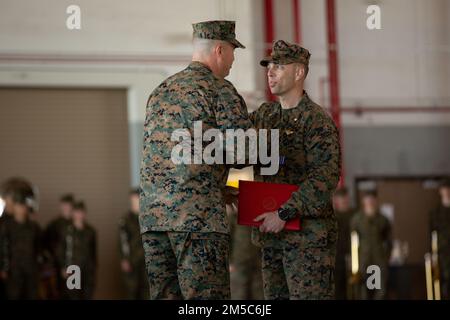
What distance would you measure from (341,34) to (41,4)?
175 inches

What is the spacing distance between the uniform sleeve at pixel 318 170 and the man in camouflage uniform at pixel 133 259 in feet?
26.7

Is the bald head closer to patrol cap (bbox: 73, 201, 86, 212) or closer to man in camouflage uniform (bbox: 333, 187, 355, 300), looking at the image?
man in camouflage uniform (bbox: 333, 187, 355, 300)

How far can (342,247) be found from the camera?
43.6 ft

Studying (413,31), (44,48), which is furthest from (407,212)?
(44,48)

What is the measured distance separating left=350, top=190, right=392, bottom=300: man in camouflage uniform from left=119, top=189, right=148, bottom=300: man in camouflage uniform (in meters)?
2.94

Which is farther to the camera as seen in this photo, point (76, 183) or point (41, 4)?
point (76, 183)

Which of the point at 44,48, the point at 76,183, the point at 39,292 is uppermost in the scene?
the point at 44,48

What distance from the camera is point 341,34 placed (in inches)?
578

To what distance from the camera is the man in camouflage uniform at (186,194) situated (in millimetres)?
4961

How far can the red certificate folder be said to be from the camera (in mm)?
5430

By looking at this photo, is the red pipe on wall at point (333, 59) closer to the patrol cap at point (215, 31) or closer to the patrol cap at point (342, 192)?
the patrol cap at point (342, 192)

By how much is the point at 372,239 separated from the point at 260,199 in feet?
26.6

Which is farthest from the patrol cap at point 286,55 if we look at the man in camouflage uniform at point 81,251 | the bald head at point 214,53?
the man in camouflage uniform at point 81,251
